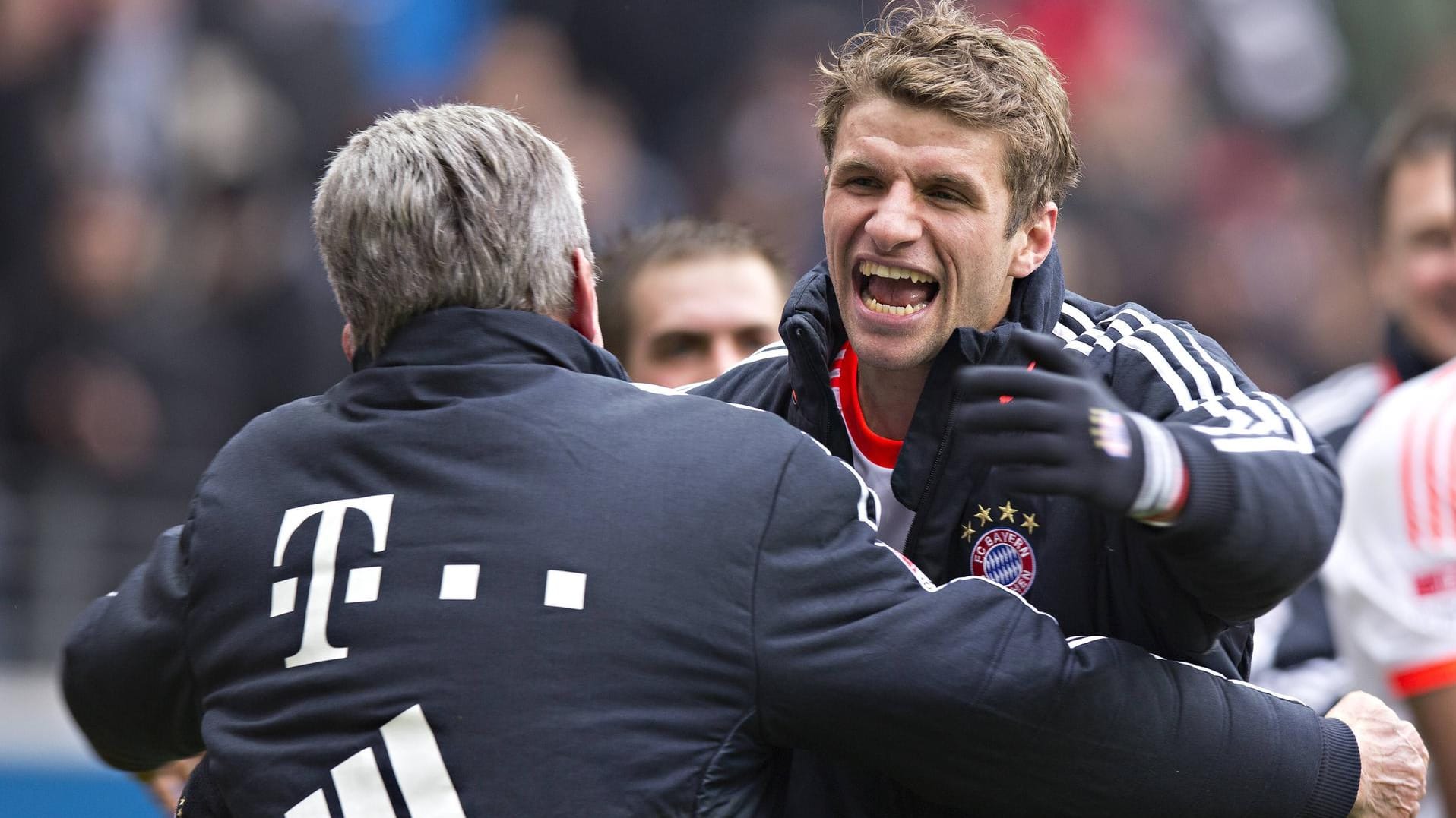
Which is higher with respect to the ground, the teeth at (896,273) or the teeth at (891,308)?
the teeth at (896,273)

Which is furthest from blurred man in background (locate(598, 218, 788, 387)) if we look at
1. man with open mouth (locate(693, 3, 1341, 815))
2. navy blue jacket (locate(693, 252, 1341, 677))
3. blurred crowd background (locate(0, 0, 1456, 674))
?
navy blue jacket (locate(693, 252, 1341, 677))

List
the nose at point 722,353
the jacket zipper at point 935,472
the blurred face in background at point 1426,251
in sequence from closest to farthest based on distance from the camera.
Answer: the jacket zipper at point 935,472 < the nose at point 722,353 < the blurred face in background at point 1426,251

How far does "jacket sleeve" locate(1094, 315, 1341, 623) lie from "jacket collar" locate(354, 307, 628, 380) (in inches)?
34.6

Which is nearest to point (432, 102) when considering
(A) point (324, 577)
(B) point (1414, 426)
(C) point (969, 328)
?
(B) point (1414, 426)

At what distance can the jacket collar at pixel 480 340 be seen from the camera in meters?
2.57

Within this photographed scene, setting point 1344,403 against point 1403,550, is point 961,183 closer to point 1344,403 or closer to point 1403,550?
point 1403,550

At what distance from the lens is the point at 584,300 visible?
107 inches

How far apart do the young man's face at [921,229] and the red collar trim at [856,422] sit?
0.41 ft

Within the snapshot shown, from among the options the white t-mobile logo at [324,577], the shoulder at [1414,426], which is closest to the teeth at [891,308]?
the white t-mobile logo at [324,577]

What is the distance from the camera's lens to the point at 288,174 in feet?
25.8

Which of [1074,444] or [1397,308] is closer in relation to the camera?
[1074,444]

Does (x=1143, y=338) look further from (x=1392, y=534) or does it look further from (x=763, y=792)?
(x=1392, y=534)

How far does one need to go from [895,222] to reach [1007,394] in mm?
710

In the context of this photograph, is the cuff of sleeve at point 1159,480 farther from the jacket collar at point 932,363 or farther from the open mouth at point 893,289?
the open mouth at point 893,289
